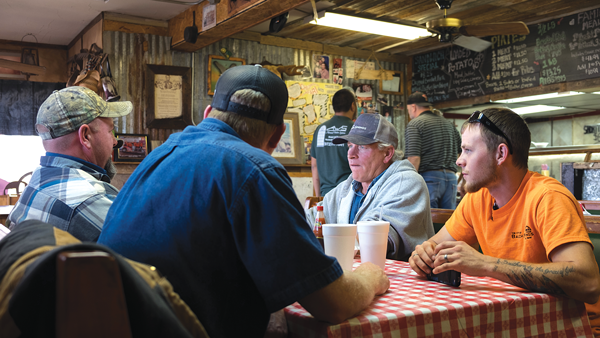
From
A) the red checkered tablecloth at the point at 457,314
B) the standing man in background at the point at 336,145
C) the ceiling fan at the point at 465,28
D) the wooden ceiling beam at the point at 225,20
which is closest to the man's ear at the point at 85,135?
the red checkered tablecloth at the point at 457,314

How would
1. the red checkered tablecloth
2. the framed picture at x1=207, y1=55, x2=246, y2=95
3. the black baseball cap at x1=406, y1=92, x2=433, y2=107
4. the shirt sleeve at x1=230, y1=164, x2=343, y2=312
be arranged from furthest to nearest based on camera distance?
the framed picture at x1=207, y1=55, x2=246, y2=95 → the black baseball cap at x1=406, y1=92, x2=433, y2=107 → the red checkered tablecloth → the shirt sleeve at x1=230, y1=164, x2=343, y2=312

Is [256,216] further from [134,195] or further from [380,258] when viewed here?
[380,258]

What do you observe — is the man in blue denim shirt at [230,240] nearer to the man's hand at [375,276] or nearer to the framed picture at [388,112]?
the man's hand at [375,276]

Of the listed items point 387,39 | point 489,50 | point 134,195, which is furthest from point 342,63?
point 134,195

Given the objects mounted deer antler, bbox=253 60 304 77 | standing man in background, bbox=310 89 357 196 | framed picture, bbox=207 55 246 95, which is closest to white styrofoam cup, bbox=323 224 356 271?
standing man in background, bbox=310 89 357 196

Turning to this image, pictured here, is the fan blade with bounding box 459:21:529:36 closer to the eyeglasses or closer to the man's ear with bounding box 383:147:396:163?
the man's ear with bounding box 383:147:396:163

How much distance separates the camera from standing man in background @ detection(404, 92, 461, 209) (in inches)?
212

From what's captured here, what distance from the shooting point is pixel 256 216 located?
110 centimetres

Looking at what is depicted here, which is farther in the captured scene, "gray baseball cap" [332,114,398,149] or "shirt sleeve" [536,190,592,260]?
"gray baseball cap" [332,114,398,149]

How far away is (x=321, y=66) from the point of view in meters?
7.45

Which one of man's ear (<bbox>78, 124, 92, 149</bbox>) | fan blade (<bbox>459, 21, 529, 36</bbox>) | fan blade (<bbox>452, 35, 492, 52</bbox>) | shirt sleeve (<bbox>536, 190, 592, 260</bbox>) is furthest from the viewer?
fan blade (<bbox>452, 35, 492, 52</bbox>)

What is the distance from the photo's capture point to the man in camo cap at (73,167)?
195 centimetres

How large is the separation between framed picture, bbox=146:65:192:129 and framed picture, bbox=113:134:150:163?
0.76 ft

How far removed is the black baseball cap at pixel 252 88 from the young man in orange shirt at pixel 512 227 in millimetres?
783
